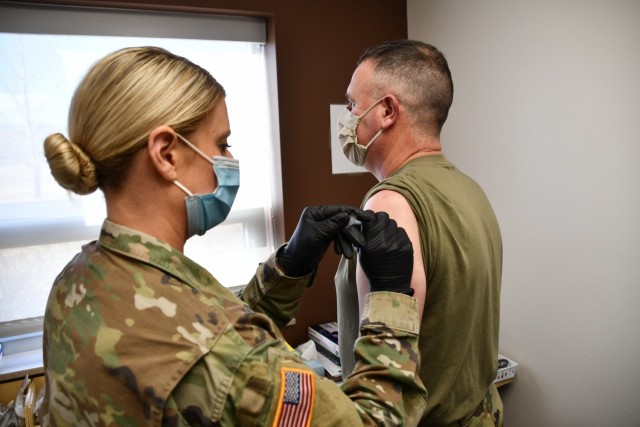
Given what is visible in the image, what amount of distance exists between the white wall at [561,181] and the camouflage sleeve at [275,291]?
1230 millimetres

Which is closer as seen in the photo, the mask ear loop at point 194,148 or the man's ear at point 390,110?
the mask ear loop at point 194,148

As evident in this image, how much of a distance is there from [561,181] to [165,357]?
1724 mm

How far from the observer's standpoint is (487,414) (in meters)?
1.17

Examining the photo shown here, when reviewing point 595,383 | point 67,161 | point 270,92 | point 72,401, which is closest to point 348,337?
point 72,401

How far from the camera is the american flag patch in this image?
26.1 inches

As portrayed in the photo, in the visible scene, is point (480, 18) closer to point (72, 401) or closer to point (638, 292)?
point (638, 292)

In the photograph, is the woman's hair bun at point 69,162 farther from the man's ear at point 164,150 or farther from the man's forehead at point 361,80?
the man's forehead at point 361,80

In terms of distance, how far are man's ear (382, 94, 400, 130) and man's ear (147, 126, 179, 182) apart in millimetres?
616

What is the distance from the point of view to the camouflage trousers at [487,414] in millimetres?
1126

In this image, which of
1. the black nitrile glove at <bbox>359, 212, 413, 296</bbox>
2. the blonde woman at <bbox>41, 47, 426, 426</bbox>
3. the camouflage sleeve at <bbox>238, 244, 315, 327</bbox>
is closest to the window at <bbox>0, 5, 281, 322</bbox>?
the camouflage sleeve at <bbox>238, 244, 315, 327</bbox>

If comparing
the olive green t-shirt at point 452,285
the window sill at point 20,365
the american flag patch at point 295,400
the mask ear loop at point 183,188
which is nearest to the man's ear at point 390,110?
the olive green t-shirt at point 452,285

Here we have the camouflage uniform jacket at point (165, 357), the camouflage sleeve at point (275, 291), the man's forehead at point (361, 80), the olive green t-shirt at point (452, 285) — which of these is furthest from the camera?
the man's forehead at point (361, 80)

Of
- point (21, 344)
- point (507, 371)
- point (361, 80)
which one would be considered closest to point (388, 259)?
point (361, 80)

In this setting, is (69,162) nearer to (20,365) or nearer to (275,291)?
(275,291)
